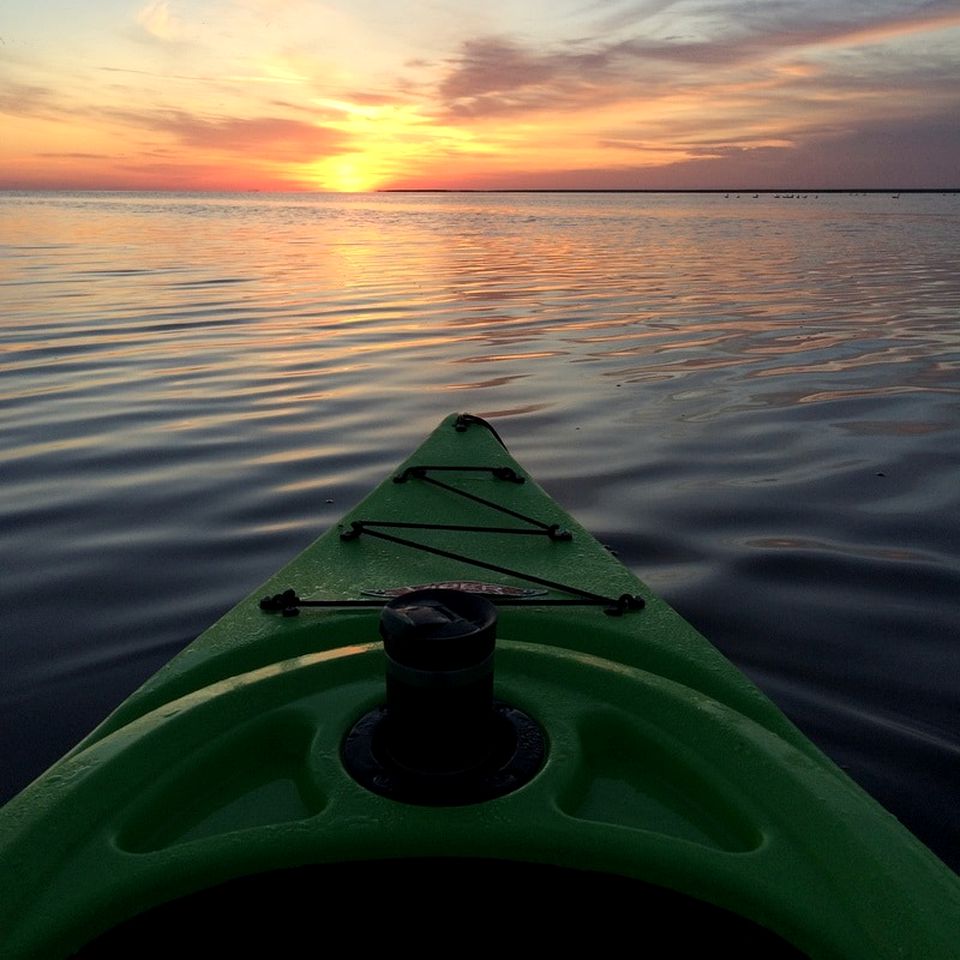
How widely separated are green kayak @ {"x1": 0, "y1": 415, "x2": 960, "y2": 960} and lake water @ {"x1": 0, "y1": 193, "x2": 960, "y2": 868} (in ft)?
4.53

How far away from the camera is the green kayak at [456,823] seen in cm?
155

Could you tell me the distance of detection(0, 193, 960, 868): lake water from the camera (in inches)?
147

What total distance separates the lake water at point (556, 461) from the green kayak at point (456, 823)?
54.4 inches

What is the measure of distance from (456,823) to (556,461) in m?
5.11

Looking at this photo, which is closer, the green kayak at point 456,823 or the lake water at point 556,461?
the green kayak at point 456,823

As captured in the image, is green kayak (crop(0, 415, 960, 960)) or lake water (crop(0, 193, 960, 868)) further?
lake water (crop(0, 193, 960, 868))

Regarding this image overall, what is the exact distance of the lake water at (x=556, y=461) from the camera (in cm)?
374

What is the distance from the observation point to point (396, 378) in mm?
9453

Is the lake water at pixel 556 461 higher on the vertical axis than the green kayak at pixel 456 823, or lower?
lower

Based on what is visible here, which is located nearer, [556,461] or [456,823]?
[456,823]

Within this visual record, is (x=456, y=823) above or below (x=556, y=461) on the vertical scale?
above

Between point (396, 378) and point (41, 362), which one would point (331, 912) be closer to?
point (396, 378)

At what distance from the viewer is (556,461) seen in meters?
6.61

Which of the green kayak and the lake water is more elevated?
the green kayak
